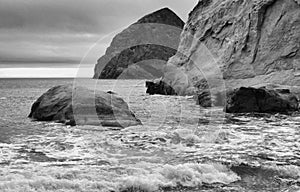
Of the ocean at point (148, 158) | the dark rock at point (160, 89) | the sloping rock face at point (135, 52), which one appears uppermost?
the sloping rock face at point (135, 52)

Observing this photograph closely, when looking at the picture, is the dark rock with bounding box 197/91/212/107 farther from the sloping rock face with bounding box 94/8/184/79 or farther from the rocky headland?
the sloping rock face with bounding box 94/8/184/79

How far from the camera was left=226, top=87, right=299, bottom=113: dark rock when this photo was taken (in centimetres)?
2228

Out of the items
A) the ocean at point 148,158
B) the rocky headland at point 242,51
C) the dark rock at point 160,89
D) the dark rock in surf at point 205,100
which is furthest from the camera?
the dark rock at point 160,89

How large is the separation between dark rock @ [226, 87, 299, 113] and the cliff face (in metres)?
6.45

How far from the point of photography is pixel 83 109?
1720 cm

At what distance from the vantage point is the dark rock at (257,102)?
22283 mm

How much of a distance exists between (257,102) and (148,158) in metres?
14.1

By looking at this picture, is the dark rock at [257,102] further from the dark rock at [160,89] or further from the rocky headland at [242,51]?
A: the dark rock at [160,89]

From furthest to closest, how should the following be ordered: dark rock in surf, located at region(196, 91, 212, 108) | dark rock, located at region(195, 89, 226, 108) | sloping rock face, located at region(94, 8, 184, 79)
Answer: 1. sloping rock face, located at region(94, 8, 184, 79)
2. dark rock, located at region(195, 89, 226, 108)
3. dark rock in surf, located at region(196, 91, 212, 108)

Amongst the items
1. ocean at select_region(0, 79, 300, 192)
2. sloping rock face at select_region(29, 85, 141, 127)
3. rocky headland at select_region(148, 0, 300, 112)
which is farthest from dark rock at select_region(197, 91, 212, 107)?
ocean at select_region(0, 79, 300, 192)

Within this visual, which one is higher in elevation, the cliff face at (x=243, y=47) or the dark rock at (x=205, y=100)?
the cliff face at (x=243, y=47)

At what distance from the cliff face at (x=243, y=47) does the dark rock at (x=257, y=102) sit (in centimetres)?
645

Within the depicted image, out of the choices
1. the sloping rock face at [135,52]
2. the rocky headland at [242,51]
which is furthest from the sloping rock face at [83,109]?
the sloping rock face at [135,52]

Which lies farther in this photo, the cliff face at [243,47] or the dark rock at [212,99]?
the cliff face at [243,47]
